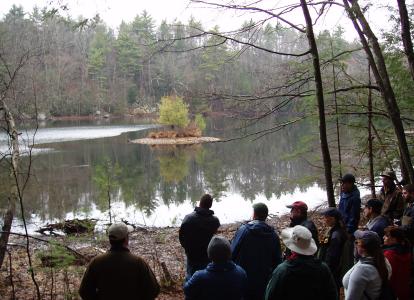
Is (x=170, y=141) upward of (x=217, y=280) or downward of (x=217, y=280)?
upward

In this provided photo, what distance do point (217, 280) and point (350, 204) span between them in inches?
102

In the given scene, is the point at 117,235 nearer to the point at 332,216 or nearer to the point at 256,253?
the point at 256,253

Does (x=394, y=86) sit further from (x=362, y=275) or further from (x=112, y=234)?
(x=112, y=234)

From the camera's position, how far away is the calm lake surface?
1509 cm

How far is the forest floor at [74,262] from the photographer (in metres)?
5.06

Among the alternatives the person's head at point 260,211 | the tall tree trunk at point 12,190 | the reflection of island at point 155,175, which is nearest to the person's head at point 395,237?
the person's head at point 260,211

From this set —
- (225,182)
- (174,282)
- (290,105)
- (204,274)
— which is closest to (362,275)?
(204,274)

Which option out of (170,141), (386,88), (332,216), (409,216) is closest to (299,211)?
(332,216)

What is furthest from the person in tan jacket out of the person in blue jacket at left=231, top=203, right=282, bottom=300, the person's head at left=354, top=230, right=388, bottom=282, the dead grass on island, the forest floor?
the dead grass on island

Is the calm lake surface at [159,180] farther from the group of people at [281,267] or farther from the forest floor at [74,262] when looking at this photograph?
the group of people at [281,267]

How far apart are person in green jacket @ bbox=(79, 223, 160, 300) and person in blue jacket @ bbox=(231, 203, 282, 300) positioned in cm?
97

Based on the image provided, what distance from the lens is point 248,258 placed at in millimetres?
3666

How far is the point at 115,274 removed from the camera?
2969 mm

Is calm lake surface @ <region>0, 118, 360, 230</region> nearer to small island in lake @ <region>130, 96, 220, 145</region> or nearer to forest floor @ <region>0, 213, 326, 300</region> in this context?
forest floor @ <region>0, 213, 326, 300</region>
